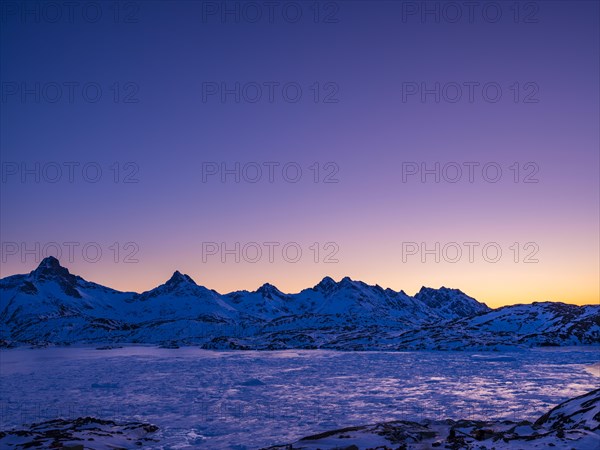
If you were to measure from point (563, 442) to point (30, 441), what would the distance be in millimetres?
25731

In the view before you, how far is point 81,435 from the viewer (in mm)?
26953

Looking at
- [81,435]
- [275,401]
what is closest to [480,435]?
[81,435]

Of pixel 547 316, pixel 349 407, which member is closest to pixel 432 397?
pixel 349 407

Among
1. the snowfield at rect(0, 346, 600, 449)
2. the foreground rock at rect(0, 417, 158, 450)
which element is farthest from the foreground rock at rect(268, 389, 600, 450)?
the foreground rock at rect(0, 417, 158, 450)

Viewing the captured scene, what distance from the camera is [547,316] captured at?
18675 centimetres

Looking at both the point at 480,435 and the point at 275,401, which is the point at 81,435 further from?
the point at 480,435

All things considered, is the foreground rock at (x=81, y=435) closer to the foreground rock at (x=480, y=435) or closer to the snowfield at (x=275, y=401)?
the snowfield at (x=275, y=401)

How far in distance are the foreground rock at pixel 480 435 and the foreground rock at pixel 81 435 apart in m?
9.22

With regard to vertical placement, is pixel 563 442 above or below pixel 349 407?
above

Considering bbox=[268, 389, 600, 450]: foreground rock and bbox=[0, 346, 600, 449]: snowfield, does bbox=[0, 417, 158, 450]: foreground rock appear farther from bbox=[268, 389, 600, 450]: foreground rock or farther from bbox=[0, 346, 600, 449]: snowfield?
bbox=[268, 389, 600, 450]: foreground rock

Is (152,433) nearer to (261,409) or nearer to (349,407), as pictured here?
(261,409)

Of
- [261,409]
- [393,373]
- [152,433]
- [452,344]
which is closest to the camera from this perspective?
[152,433]

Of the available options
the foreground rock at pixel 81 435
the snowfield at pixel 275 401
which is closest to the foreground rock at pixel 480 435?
the snowfield at pixel 275 401

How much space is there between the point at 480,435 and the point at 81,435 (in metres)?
21.7
